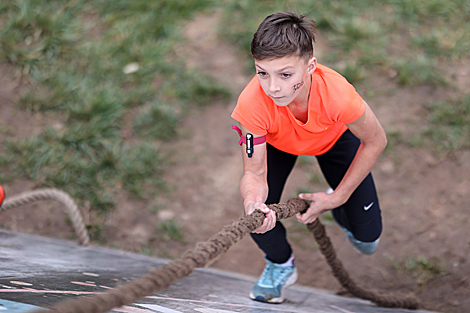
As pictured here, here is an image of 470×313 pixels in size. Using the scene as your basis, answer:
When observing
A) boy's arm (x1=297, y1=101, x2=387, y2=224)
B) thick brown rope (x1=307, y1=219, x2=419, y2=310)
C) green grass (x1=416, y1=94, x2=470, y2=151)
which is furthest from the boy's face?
green grass (x1=416, y1=94, x2=470, y2=151)

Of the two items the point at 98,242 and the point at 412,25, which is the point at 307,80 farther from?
the point at 412,25

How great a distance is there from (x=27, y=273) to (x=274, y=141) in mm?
1022

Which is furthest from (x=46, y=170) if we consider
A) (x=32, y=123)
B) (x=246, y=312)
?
(x=246, y=312)

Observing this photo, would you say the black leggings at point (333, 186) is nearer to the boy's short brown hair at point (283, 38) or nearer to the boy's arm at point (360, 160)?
the boy's arm at point (360, 160)

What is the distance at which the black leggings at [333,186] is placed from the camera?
193 centimetres

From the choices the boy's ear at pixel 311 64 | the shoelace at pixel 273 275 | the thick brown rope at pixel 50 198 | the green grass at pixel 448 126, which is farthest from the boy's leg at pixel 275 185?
the green grass at pixel 448 126

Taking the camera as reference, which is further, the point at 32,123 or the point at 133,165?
the point at 32,123

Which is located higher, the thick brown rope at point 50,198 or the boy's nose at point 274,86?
the boy's nose at point 274,86

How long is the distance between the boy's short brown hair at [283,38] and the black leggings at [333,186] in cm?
62

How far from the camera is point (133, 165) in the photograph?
3193 mm

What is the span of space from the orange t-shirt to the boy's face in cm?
15

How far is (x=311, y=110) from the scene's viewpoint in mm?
1604

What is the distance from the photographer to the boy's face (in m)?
1.36

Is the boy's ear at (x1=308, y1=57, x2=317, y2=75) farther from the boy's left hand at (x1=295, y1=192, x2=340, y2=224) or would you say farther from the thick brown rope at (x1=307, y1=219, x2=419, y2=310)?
the thick brown rope at (x1=307, y1=219, x2=419, y2=310)
